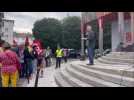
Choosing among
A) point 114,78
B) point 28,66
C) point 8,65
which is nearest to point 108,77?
point 114,78

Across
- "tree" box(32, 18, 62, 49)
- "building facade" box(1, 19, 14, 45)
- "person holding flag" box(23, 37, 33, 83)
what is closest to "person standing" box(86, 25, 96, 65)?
"person holding flag" box(23, 37, 33, 83)

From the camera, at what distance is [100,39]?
376 inches

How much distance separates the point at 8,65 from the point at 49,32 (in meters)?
1.02

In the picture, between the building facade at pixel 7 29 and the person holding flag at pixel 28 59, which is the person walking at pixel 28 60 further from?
the building facade at pixel 7 29

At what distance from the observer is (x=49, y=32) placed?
6.89 meters

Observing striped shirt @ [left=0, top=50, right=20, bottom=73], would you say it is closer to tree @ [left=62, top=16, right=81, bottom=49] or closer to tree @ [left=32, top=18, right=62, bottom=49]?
tree @ [left=32, top=18, right=62, bottom=49]

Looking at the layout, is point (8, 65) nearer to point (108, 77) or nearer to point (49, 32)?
point (49, 32)

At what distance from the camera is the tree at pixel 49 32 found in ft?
22.7

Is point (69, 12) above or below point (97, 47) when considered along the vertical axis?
above

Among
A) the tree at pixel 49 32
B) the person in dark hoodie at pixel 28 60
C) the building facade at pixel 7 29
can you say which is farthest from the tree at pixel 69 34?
the person in dark hoodie at pixel 28 60
